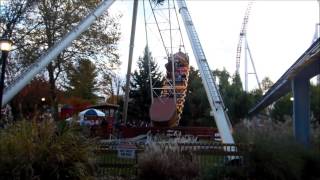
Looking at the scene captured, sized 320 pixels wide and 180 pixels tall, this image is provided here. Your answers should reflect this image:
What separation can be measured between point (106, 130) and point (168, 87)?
10663 millimetres

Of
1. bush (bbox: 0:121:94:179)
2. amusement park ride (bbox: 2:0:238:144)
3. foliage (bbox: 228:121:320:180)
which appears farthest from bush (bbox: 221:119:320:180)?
amusement park ride (bbox: 2:0:238:144)

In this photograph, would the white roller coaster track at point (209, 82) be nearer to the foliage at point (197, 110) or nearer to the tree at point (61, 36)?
the tree at point (61, 36)

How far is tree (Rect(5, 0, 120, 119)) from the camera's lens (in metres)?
35.2

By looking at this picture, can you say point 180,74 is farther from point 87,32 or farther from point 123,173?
point 123,173

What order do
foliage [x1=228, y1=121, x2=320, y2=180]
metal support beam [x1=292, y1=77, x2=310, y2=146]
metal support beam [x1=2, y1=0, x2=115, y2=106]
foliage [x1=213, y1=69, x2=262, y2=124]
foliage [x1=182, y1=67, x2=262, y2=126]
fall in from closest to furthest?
1. foliage [x1=228, y1=121, x2=320, y2=180]
2. metal support beam [x1=292, y1=77, x2=310, y2=146]
3. metal support beam [x1=2, y1=0, x2=115, y2=106]
4. foliage [x1=182, y1=67, x2=262, y2=126]
5. foliage [x1=213, y1=69, x2=262, y2=124]

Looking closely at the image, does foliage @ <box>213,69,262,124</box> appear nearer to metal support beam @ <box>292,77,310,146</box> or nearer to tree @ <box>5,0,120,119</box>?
tree @ <box>5,0,120,119</box>

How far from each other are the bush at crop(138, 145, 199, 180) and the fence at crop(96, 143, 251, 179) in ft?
0.88

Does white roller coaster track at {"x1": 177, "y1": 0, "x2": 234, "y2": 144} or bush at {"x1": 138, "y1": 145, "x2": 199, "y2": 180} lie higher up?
white roller coaster track at {"x1": 177, "y1": 0, "x2": 234, "y2": 144}

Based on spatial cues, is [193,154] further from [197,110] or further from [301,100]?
[197,110]

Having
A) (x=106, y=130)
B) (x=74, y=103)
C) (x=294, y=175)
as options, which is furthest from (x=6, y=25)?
(x=74, y=103)

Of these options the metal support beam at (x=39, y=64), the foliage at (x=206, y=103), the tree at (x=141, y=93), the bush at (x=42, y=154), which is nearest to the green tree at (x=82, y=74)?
the metal support beam at (x=39, y=64)

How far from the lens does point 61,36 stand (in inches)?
1409

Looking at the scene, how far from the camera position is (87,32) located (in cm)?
3741

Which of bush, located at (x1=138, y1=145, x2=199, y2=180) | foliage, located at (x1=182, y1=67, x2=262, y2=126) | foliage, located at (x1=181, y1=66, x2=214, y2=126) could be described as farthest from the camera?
foliage, located at (x1=182, y1=67, x2=262, y2=126)
